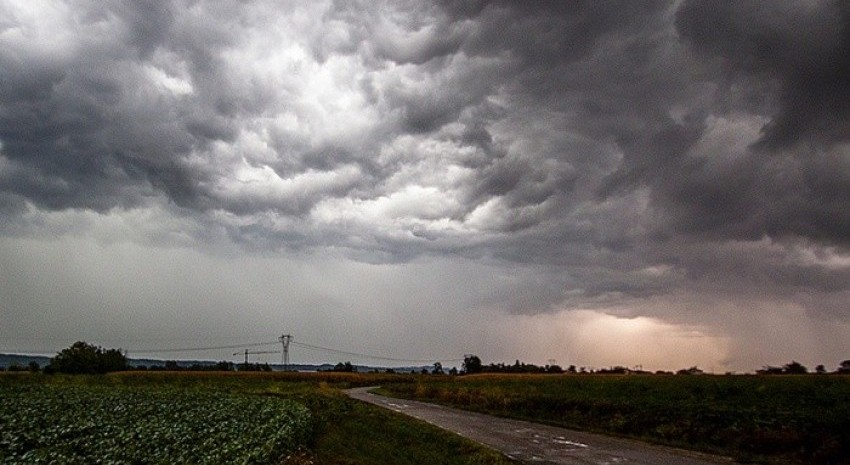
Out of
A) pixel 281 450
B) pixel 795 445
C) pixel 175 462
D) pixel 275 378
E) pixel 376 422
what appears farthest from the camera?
pixel 275 378

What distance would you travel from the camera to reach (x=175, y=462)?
63.2 feet

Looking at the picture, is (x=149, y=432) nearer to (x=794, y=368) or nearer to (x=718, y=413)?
(x=718, y=413)

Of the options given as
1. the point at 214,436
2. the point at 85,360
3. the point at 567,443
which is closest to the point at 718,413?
the point at 567,443

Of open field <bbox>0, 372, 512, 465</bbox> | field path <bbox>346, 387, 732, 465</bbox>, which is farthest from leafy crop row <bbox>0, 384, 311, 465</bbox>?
field path <bbox>346, 387, 732, 465</bbox>

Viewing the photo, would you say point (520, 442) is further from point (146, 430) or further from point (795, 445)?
point (146, 430)

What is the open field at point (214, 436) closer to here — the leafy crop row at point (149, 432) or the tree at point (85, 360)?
the leafy crop row at point (149, 432)

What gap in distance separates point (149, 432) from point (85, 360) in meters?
122

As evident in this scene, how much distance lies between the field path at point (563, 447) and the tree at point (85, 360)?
116 m

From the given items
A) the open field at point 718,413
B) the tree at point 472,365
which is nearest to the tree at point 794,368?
the open field at point 718,413

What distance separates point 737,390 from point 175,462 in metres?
37.0

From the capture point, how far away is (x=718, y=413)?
3186 centimetres

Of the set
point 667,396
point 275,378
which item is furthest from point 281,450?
point 275,378

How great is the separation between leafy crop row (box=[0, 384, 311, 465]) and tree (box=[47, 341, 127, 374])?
98.3m

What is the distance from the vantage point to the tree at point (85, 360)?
128250mm
